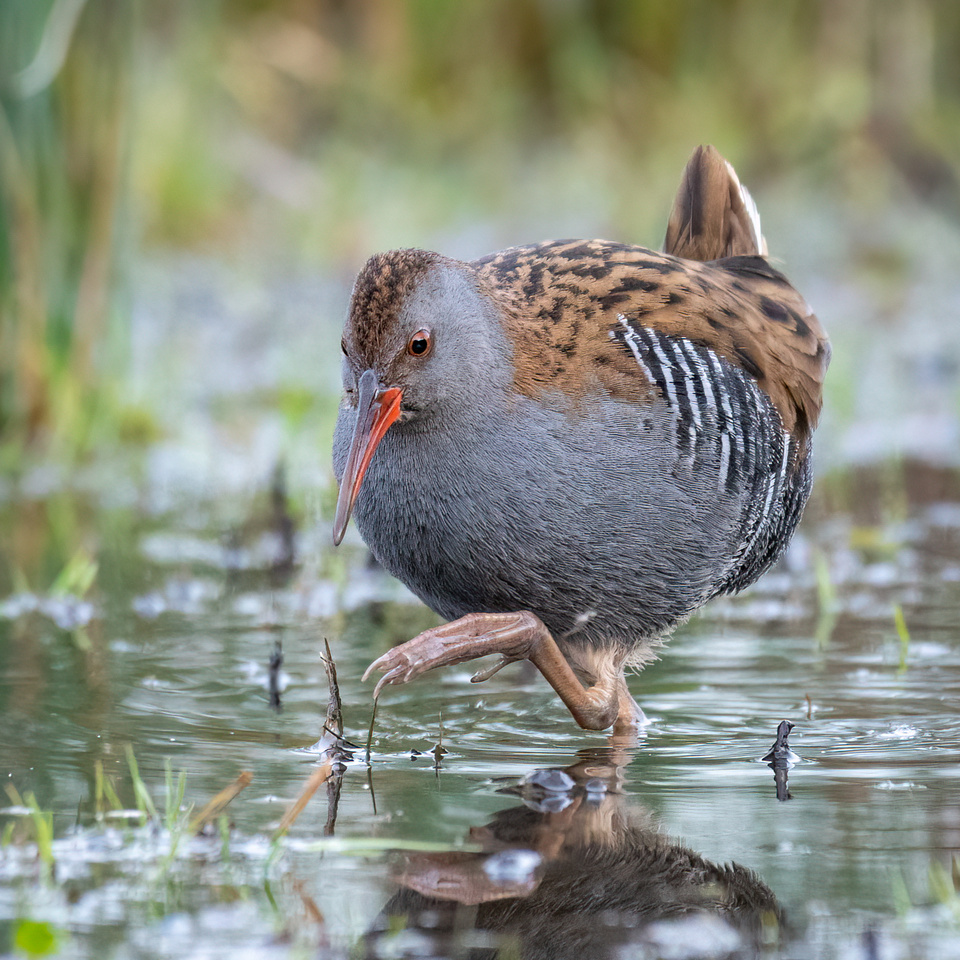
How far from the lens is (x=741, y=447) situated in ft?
14.2

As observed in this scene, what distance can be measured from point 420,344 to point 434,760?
893mm

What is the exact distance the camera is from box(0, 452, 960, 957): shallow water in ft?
8.98

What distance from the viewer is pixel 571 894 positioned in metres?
2.90

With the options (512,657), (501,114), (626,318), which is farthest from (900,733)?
(501,114)

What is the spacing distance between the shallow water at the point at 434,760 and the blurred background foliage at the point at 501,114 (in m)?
5.41

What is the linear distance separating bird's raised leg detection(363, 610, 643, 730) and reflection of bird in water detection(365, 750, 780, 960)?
0.38 metres

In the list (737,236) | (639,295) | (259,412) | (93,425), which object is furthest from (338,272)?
(639,295)

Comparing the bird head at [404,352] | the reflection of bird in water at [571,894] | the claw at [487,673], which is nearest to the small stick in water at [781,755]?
the reflection of bird in water at [571,894]

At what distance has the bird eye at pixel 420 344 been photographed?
3795mm

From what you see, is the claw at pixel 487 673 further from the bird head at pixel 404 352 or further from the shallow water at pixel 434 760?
the bird head at pixel 404 352

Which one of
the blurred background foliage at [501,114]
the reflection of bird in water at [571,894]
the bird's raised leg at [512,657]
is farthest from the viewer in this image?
the blurred background foliage at [501,114]

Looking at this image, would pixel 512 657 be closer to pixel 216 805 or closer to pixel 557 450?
pixel 557 450

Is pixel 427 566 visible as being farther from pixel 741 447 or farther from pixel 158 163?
pixel 158 163

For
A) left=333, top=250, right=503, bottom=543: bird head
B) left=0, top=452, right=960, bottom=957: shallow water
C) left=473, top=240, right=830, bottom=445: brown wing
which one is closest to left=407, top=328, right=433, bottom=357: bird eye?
left=333, top=250, right=503, bottom=543: bird head
